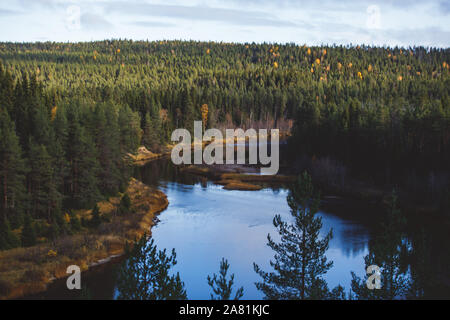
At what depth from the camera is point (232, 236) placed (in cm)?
4059

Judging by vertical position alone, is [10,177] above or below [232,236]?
above

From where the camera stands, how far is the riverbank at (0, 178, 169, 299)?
1157 inches

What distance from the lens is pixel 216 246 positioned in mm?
37906

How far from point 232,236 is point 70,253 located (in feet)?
43.5

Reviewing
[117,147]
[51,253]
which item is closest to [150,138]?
[117,147]

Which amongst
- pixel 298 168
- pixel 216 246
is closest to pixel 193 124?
pixel 298 168

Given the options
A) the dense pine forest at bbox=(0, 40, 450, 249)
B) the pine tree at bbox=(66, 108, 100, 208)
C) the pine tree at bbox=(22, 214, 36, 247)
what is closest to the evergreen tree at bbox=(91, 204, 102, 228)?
the dense pine forest at bbox=(0, 40, 450, 249)

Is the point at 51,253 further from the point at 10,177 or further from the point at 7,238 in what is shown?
the point at 10,177

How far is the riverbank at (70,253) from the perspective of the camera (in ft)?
96.4

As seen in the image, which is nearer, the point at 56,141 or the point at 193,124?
the point at 56,141

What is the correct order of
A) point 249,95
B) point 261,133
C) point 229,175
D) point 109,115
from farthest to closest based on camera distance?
point 249,95 < point 261,133 < point 229,175 < point 109,115

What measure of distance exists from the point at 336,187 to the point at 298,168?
1156 centimetres

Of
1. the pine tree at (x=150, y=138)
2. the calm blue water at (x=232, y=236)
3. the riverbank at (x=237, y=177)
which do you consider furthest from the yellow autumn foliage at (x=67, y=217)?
the pine tree at (x=150, y=138)
